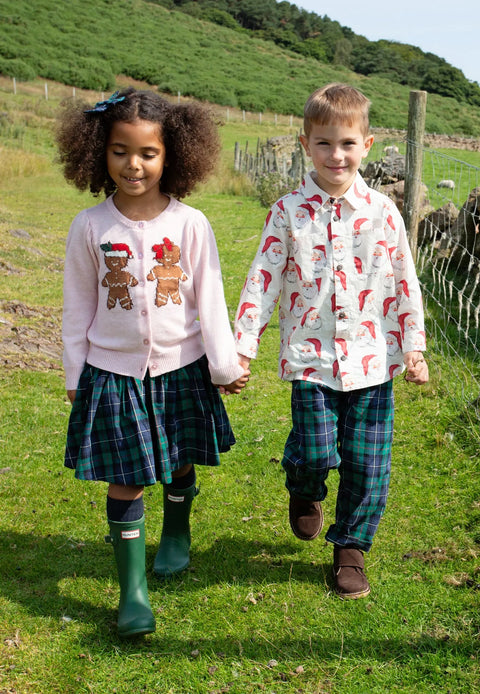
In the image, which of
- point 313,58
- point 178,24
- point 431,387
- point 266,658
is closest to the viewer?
point 266,658

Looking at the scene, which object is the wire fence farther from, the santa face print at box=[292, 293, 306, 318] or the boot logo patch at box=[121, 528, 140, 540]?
the boot logo patch at box=[121, 528, 140, 540]

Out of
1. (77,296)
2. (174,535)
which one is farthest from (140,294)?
(174,535)

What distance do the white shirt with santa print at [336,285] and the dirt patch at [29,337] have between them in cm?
324

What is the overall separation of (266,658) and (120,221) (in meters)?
1.68

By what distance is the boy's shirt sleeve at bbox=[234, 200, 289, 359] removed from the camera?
274 cm

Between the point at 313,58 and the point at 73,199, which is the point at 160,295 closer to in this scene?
the point at 73,199

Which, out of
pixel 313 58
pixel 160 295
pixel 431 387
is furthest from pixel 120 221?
pixel 313 58

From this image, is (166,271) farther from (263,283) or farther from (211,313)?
(263,283)

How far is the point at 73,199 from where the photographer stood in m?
14.8

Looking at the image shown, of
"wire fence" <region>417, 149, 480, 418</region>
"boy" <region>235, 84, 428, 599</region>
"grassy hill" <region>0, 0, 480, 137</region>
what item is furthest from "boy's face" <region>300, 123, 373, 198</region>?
"grassy hill" <region>0, 0, 480, 137</region>

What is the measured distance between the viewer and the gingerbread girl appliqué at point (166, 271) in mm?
2572

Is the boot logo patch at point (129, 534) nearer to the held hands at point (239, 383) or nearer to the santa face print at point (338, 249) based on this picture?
the held hands at point (239, 383)

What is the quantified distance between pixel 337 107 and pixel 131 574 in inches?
75.0

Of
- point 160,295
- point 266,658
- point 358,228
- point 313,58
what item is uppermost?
point 313,58
